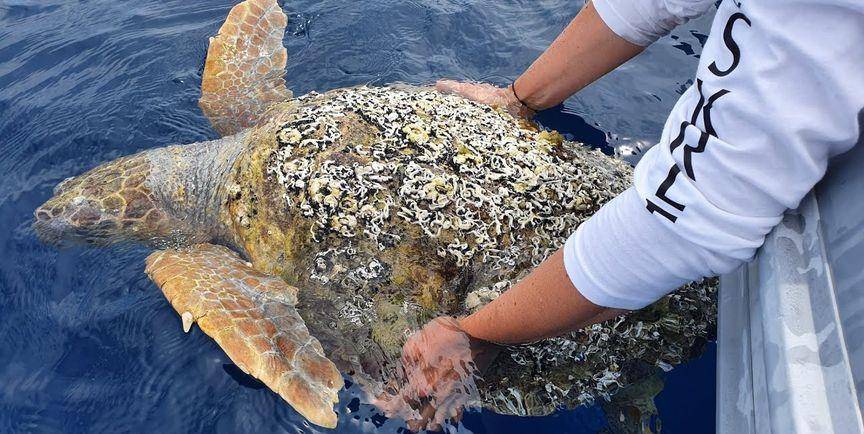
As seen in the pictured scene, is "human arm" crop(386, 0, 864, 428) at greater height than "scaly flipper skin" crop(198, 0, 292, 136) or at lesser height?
greater

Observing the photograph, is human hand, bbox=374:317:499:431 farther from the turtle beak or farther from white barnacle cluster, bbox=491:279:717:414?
the turtle beak

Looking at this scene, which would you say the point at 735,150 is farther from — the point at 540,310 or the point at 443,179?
the point at 443,179

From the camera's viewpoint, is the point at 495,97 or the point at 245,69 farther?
the point at 245,69

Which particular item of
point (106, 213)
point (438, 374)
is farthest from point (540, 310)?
point (106, 213)

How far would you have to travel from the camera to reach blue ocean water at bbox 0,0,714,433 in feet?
7.89

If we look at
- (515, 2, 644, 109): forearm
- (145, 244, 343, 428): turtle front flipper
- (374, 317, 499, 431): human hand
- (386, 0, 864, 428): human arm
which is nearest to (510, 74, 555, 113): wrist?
(515, 2, 644, 109): forearm

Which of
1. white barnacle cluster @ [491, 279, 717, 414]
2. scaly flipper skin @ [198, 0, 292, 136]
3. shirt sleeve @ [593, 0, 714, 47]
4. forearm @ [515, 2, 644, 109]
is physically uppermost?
shirt sleeve @ [593, 0, 714, 47]

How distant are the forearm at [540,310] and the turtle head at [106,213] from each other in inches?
77.9

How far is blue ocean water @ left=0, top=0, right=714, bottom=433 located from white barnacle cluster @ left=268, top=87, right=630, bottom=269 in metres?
0.72

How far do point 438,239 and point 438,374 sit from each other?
495 mm

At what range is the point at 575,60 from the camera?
7.98ft

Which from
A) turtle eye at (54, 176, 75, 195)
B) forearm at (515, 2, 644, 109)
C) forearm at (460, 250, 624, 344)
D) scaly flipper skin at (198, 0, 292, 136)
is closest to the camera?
forearm at (460, 250, 624, 344)

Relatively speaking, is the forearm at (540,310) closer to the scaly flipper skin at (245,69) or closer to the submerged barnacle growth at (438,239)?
the submerged barnacle growth at (438,239)

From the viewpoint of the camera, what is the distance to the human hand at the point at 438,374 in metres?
1.92
